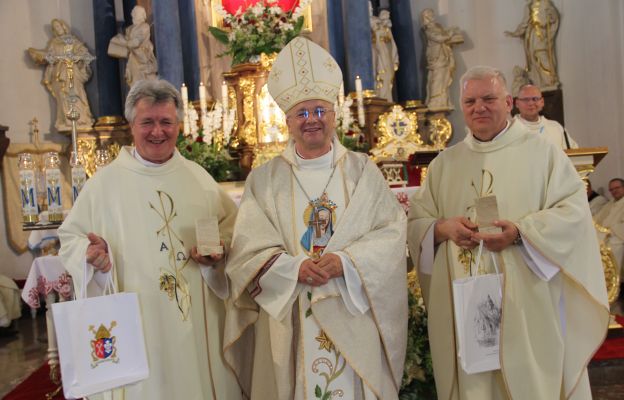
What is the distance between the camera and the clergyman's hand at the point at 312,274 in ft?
9.16

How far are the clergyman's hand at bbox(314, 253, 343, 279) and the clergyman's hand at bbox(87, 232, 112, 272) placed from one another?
2.90 feet

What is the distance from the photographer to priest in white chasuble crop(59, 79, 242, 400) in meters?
3.06

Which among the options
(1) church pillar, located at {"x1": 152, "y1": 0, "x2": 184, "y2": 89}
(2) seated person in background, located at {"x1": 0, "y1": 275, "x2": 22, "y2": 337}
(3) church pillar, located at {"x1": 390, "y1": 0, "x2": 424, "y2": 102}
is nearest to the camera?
(2) seated person in background, located at {"x1": 0, "y1": 275, "x2": 22, "y2": 337}

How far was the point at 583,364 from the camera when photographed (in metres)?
3.18

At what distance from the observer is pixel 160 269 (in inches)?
122

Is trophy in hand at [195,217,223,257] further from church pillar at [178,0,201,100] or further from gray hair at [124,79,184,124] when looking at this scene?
church pillar at [178,0,201,100]

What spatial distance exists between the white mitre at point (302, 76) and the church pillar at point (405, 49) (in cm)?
746

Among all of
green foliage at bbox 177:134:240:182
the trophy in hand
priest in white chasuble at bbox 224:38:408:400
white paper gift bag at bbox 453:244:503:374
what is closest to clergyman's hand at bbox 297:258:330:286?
priest in white chasuble at bbox 224:38:408:400

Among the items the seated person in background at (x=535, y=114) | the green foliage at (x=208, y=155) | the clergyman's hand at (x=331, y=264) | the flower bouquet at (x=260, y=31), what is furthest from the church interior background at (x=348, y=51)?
the clergyman's hand at (x=331, y=264)

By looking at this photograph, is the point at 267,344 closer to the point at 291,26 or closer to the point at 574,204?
the point at 574,204

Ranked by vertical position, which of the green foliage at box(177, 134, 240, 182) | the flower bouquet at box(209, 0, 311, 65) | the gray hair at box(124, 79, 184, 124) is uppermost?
the flower bouquet at box(209, 0, 311, 65)

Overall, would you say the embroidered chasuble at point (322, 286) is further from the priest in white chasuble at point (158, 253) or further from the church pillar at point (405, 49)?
the church pillar at point (405, 49)

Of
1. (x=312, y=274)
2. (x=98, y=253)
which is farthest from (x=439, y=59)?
(x=98, y=253)

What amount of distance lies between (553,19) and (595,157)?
5.42 m
